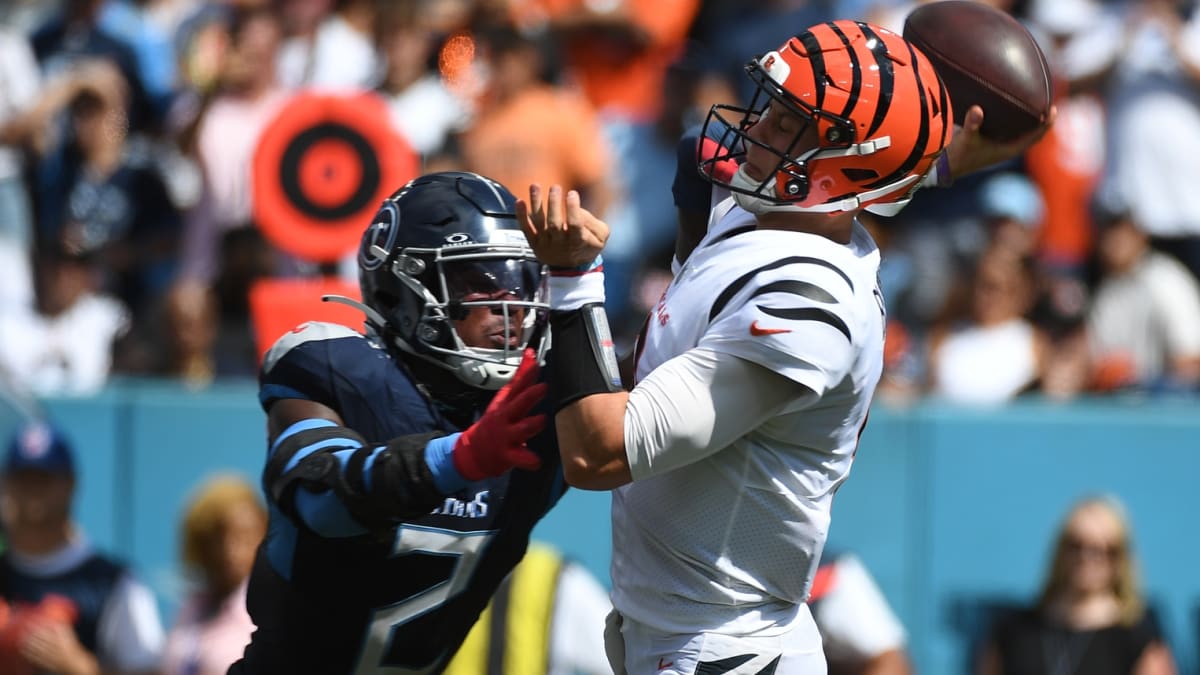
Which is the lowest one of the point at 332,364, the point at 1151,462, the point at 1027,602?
the point at 1027,602

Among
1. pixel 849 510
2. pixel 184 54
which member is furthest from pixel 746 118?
pixel 184 54

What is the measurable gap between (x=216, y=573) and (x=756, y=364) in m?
3.60

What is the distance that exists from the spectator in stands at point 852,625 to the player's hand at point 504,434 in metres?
2.97

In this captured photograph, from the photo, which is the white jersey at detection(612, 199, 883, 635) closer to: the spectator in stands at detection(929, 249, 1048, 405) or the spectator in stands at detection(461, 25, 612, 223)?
the spectator in stands at detection(929, 249, 1048, 405)

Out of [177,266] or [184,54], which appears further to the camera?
[184,54]

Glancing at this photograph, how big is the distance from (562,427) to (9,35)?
694cm

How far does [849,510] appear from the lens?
21.7 feet

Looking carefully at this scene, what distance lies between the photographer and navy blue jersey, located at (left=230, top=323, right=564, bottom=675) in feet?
11.3

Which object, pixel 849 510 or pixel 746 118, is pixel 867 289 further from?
pixel 849 510

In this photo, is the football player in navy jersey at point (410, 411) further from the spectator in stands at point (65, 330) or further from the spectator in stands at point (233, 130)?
the spectator in stands at point (65, 330)

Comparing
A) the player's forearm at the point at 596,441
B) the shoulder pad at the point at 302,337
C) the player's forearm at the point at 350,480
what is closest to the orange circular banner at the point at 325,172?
the shoulder pad at the point at 302,337

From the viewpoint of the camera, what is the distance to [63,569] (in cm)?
631

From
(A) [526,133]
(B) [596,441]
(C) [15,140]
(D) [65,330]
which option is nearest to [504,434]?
(B) [596,441]

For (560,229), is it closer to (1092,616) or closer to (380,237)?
(380,237)
